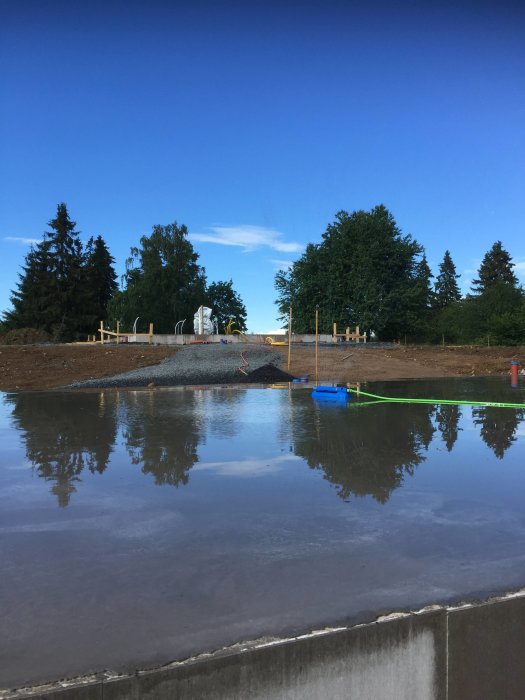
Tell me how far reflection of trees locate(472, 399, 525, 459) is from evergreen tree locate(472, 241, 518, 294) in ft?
232

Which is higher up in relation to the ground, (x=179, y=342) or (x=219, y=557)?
(x=179, y=342)

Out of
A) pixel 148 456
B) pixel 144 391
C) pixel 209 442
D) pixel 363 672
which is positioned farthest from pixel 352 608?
pixel 144 391

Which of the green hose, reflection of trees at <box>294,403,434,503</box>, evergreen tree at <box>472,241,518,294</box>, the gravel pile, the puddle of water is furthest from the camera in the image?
evergreen tree at <box>472,241,518,294</box>

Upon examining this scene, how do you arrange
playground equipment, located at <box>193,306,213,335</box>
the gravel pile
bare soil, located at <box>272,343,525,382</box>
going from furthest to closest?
playground equipment, located at <box>193,306,213,335</box>, bare soil, located at <box>272,343,525,382</box>, the gravel pile

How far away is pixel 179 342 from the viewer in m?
32.1

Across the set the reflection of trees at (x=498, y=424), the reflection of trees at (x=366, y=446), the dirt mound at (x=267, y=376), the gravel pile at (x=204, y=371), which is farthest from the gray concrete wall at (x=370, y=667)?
the dirt mound at (x=267, y=376)

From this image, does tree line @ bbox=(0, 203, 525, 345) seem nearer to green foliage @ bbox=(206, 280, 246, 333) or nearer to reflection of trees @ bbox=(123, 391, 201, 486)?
green foliage @ bbox=(206, 280, 246, 333)

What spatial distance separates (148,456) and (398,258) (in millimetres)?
42723

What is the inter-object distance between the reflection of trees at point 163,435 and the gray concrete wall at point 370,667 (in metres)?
3.17

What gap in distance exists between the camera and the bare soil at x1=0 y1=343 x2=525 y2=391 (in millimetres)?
20281

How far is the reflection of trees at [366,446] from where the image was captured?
5414mm

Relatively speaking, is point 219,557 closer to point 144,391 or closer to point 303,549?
point 303,549

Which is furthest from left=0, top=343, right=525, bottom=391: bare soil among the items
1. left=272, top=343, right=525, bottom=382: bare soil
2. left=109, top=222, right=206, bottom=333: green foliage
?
left=109, top=222, right=206, bottom=333: green foliage

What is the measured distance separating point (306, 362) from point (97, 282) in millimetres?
45981
